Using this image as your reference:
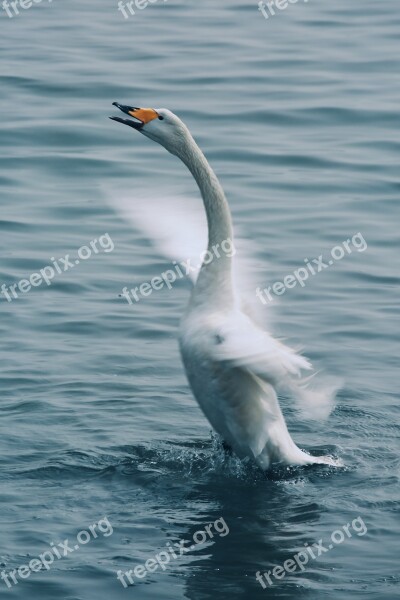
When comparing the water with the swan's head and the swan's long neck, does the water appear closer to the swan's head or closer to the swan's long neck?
the swan's long neck

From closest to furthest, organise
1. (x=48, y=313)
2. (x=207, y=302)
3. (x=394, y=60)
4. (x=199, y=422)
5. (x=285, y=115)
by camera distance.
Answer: (x=207, y=302) → (x=199, y=422) → (x=48, y=313) → (x=285, y=115) → (x=394, y=60)

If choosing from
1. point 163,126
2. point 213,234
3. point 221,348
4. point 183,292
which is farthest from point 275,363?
point 183,292

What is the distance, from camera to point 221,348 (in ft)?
26.5

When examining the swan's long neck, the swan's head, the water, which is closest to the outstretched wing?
the swan's long neck

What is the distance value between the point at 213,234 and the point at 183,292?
3.46 meters

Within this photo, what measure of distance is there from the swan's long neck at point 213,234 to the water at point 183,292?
115 cm

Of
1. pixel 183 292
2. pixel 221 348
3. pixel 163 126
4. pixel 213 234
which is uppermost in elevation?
pixel 163 126

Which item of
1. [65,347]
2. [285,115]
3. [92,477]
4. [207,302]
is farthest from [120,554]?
[285,115]

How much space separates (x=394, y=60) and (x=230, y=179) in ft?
18.7

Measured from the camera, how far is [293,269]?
12.7 meters

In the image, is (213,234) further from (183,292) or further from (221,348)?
(183,292)

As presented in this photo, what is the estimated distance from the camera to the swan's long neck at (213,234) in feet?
29.0

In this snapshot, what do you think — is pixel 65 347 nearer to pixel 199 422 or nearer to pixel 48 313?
pixel 48 313

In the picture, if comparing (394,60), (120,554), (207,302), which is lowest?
(394,60)
